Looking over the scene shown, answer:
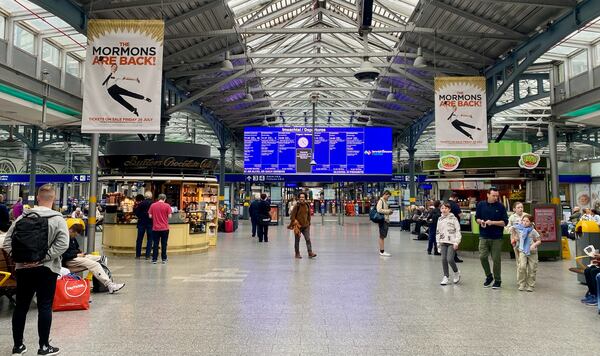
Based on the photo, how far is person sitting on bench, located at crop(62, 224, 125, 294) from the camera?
5.41 meters

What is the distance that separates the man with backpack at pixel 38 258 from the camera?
135 inches

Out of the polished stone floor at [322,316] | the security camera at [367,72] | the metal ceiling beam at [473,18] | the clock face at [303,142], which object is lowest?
the polished stone floor at [322,316]

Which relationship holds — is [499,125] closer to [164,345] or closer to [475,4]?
[475,4]

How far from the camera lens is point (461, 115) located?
9938 mm

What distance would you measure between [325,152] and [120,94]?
13.1 meters

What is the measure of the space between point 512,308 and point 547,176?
8.81 meters

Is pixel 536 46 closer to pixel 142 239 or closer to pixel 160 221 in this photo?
pixel 160 221

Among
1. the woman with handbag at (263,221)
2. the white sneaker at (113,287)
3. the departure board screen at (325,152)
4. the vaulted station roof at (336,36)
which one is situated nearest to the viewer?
the white sneaker at (113,287)

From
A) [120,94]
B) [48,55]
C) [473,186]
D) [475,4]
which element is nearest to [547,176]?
[473,186]

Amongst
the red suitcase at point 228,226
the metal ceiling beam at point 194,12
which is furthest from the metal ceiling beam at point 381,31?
the red suitcase at point 228,226

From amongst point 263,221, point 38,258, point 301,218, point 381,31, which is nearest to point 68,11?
point 301,218

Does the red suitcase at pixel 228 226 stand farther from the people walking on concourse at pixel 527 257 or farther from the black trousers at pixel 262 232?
the people walking on concourse at pixel 527 257

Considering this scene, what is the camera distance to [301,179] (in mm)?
19516

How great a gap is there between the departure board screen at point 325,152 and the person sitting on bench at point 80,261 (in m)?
13.2
